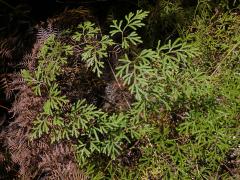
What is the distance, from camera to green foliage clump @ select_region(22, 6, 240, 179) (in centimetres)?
208

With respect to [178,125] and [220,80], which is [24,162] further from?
[220,80]

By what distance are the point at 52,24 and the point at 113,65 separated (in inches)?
18.6

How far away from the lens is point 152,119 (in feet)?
7.55

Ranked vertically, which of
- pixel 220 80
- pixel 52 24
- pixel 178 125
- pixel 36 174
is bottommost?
pixel 36 174

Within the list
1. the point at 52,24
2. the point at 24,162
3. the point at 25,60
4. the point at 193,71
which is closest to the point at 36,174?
the point at 24,162

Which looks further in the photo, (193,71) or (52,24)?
(52,24)

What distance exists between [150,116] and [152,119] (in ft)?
0.06

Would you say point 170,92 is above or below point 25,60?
below

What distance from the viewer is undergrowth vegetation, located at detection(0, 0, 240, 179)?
2086mm

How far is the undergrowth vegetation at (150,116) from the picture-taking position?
209 centimetres

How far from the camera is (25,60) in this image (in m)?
2.36

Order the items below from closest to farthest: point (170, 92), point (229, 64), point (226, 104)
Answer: point (170, 92) < point (226, 104) < point (229, 64)

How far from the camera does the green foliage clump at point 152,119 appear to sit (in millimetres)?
2082

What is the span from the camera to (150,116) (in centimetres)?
230
